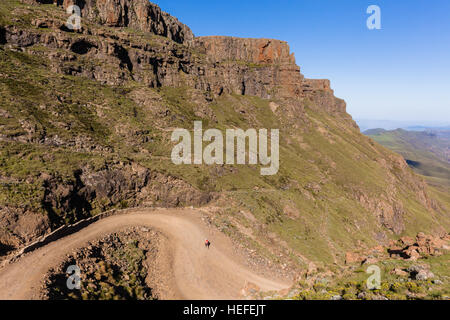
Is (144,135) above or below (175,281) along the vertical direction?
above

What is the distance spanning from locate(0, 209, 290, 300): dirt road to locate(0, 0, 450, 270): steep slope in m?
3.70

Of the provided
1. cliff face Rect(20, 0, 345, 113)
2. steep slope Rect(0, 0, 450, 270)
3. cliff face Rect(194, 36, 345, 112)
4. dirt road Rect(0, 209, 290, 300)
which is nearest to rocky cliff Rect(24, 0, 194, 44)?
cliff face Rect(20, 0, 345, 113)

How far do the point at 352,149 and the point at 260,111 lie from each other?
175ft

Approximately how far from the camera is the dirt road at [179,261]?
1983cm

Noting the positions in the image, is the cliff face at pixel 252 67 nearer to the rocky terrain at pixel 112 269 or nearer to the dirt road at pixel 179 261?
the dirt road at pixel 179 261

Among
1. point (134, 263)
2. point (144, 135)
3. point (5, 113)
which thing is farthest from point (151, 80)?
point (134, 263)

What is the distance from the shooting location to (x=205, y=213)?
1619 inches

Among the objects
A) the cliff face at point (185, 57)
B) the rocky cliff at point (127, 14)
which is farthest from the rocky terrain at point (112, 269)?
the rocky cliff at point (127, 14)

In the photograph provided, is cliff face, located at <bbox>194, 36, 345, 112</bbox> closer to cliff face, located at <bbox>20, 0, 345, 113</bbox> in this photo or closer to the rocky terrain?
cliff face, located at <bbox>20, 0, 345, 113</bbox>

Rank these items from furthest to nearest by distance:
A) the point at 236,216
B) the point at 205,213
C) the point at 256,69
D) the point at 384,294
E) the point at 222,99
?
the point at 256,69, the point at 222,99, the point at 236,216, the point at 205,213, the point at 384,294

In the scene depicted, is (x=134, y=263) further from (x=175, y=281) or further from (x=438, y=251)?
(x=438, y=251)

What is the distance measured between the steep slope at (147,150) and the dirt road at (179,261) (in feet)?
12.1

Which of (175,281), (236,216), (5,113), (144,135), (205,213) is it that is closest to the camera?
(175,281)

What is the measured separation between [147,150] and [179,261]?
3282 centimetres
